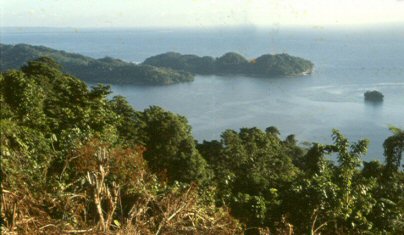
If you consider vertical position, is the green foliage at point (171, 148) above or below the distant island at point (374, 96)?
above

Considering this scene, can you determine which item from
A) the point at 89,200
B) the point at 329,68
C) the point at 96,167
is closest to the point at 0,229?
the point at 89,200

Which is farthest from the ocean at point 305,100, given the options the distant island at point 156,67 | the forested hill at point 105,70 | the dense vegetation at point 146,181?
the dense vegetation at point 146,181

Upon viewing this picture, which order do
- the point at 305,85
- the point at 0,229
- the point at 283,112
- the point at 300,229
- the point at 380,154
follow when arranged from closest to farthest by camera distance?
the point at 0,229, the point at 300,229, the point at 380,154, the point at 283,112, the point at 305,85

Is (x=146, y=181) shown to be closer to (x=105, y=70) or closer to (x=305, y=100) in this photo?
(x=305, y=100)

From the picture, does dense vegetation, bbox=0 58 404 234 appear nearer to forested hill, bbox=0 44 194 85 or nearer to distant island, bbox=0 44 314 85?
forested hill, bbox=0 44 194 85

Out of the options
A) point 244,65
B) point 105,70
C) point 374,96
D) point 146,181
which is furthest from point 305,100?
point 146,181

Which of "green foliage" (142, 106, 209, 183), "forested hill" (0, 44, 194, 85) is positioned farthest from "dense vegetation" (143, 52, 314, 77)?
"green foliage" (142, 106, 209, 183)

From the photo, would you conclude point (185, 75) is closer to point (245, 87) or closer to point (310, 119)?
point (245, 87)

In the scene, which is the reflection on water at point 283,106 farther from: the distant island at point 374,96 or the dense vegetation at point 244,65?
the dense vegetation at point 244,65
